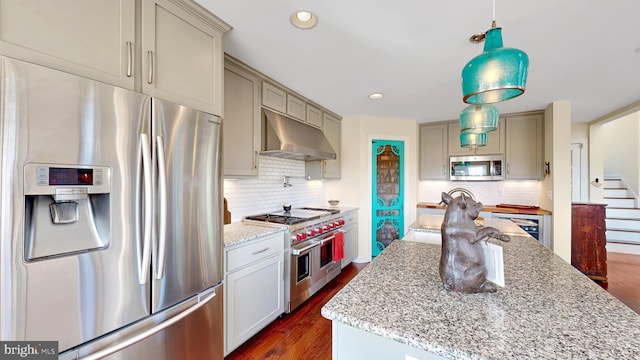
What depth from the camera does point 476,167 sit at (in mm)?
4270

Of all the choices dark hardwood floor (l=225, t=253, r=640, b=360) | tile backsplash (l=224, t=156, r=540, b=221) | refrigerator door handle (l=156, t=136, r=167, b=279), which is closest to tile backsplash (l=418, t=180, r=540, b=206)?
tile backsplash (l=224, t=156, r=540, b=221)

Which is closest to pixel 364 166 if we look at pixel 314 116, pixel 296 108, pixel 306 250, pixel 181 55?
pixel 314 116

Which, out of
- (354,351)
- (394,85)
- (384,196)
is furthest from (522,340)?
(384,196)

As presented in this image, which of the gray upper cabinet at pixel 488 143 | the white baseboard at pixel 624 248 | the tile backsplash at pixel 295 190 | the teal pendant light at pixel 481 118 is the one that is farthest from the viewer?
the white baseboard at pixel 624 248

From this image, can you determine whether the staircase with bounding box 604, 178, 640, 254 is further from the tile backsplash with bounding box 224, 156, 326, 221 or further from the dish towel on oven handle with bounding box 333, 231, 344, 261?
the tile backsplash with bounding box 224, 156, 326, 221

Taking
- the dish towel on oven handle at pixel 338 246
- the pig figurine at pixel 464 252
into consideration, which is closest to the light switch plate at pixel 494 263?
the pig figurine at pixel 464 252

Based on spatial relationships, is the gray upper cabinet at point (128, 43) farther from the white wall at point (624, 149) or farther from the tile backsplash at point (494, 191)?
the white wall at point (624, 149)

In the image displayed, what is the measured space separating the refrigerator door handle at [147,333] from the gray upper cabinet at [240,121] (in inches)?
39.1

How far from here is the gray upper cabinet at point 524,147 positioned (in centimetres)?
387

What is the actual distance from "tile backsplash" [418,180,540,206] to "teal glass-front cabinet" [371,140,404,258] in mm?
813

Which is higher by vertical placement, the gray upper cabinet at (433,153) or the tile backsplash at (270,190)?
the gray upper cabinet at (433,153)

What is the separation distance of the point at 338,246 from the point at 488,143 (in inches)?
122

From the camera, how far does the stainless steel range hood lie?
255 cm

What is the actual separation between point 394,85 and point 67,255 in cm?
295
